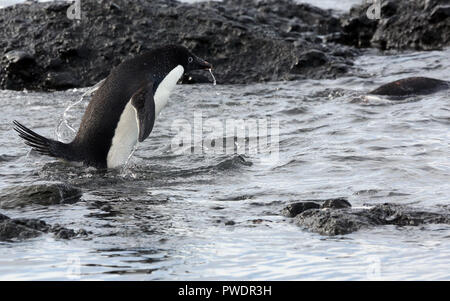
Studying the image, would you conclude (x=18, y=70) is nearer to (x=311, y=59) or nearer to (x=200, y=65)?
(x=200, y=65)

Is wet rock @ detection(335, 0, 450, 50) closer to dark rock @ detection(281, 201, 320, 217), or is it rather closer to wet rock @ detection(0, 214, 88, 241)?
dark rock @ detection(281, 201, 320, 217)

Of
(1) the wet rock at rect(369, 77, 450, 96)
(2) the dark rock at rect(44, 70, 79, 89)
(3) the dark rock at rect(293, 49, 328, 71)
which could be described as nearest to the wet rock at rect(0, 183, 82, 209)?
(1) the wet rock at rect(369, 77, 450, 96)

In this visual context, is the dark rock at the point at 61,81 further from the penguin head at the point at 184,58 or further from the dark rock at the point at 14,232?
the dark rock at the point at 14,232

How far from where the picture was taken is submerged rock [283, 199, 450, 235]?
530 cm

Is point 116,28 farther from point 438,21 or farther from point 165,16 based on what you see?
point 438,21

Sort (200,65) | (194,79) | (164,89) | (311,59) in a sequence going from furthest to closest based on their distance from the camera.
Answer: (311,59) → (194,79) → (200,65) → (164,89)

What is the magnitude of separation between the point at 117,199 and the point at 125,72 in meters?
1.60

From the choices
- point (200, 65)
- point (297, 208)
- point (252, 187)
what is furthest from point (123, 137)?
point (297, 208)

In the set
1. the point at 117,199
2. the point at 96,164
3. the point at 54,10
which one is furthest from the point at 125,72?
the point at 54,10

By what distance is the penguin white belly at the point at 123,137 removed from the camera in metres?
7.56

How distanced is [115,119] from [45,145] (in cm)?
64

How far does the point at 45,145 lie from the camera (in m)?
7.21

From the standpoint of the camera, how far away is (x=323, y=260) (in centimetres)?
480

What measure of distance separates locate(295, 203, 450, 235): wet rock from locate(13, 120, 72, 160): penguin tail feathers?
2.55m
